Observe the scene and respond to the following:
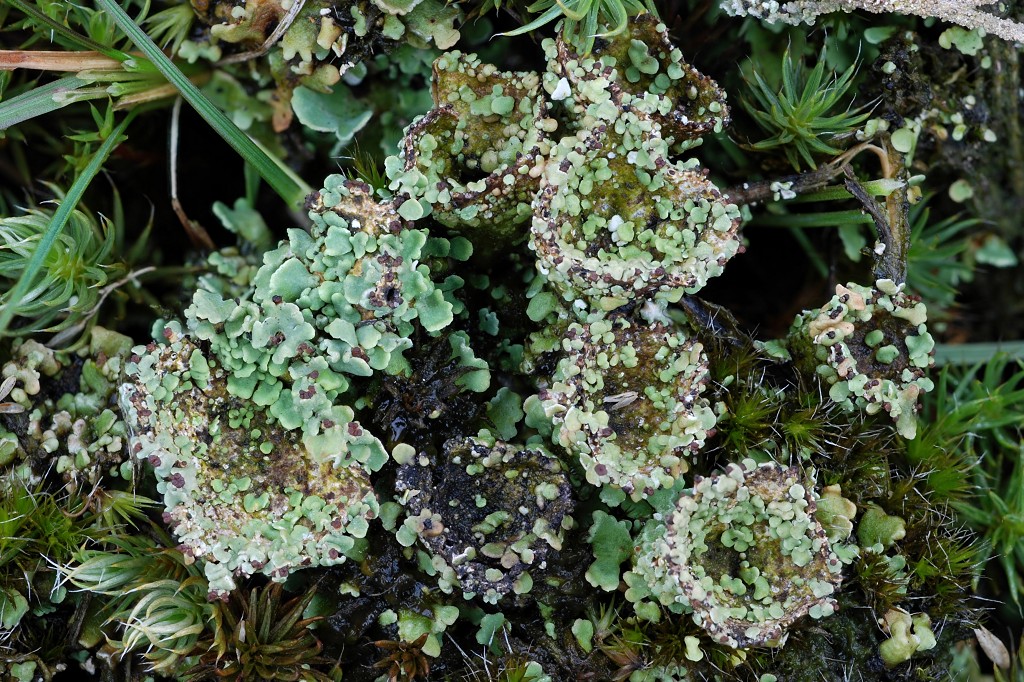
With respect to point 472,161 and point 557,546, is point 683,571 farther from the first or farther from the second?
point 472,161

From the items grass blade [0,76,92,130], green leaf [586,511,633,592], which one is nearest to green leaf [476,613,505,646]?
green leaf [586,511,633,592]

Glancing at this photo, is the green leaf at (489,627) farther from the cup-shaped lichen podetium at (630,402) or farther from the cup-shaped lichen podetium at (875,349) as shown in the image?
the cup-shaped lichen podetium at (875,349)

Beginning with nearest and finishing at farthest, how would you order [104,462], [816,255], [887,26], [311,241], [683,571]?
[683,571]
[311,241]
[104,462]
[887,26]
[816,255]

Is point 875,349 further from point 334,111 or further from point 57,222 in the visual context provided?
point 57,222

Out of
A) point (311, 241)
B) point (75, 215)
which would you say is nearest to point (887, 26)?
point (311, 241)

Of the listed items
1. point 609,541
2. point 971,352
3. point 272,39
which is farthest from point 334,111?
point 971,352

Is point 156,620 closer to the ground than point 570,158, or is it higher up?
closer to the ground

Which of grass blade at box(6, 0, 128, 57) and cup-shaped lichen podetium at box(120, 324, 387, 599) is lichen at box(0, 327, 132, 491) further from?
grass blade at box(6, 0, 128, 57)
